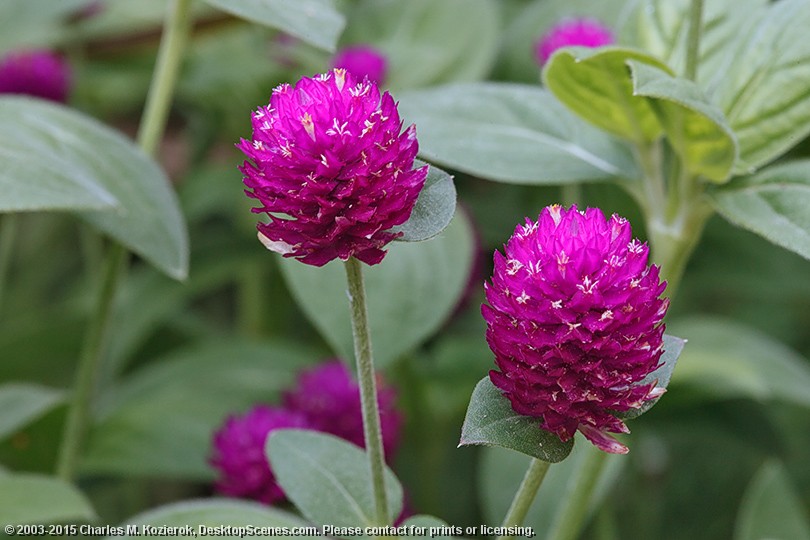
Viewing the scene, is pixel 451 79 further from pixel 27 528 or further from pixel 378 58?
pixel 27 528

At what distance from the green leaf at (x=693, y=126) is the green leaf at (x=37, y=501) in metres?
0.45

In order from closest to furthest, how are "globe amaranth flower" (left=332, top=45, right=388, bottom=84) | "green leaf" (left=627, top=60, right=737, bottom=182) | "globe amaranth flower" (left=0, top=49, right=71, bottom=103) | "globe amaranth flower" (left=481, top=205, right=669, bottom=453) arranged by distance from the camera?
"globe amaranth flower" (left=481, top=205, right=669, bottom=453) < "green leaf" (left=627, top=60, right=737, bottom=182) < "globe amaranth flower" (left=332, top=45, right=388, bottom=84) < "globe amaranth flower" (left=0, top=49, right=71, bottom=103)

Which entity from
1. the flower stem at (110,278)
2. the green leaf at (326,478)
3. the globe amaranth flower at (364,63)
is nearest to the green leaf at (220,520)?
the green leaf at (326,478)

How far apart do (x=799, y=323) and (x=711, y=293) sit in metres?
0.14

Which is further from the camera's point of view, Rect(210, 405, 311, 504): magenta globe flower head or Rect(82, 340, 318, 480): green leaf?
Rect(82, 340, 318, 480): green leaf

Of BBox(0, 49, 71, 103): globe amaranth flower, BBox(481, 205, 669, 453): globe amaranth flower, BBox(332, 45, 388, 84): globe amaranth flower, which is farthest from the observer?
BBox(0, 49, 71, 103): globe amaranth flower

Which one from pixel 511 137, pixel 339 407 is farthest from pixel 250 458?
pixel 511 137

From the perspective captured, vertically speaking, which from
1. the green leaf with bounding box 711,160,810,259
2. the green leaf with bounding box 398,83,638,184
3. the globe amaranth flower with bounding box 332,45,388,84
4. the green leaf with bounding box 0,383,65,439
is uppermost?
the green leaf with bounding box 711,160,810,259

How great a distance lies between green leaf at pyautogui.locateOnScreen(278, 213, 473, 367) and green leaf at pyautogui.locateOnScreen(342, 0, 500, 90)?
30 cm

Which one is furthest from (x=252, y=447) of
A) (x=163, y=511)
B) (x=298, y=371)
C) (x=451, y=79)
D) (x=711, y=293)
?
(x=711, y=293)

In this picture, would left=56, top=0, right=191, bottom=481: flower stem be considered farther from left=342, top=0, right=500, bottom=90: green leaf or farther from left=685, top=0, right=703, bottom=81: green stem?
left=685, top=0, right=703, bottom=81: green stem

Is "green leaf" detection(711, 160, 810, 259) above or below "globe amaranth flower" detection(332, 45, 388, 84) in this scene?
above

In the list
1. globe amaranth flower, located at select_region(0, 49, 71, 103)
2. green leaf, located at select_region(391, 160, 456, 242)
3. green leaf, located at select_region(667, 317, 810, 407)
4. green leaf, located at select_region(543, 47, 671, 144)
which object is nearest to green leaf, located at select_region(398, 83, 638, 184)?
green leaf, located at select_region(543, 47, 671, 144)

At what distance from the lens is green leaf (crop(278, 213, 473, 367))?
30.9 inches
